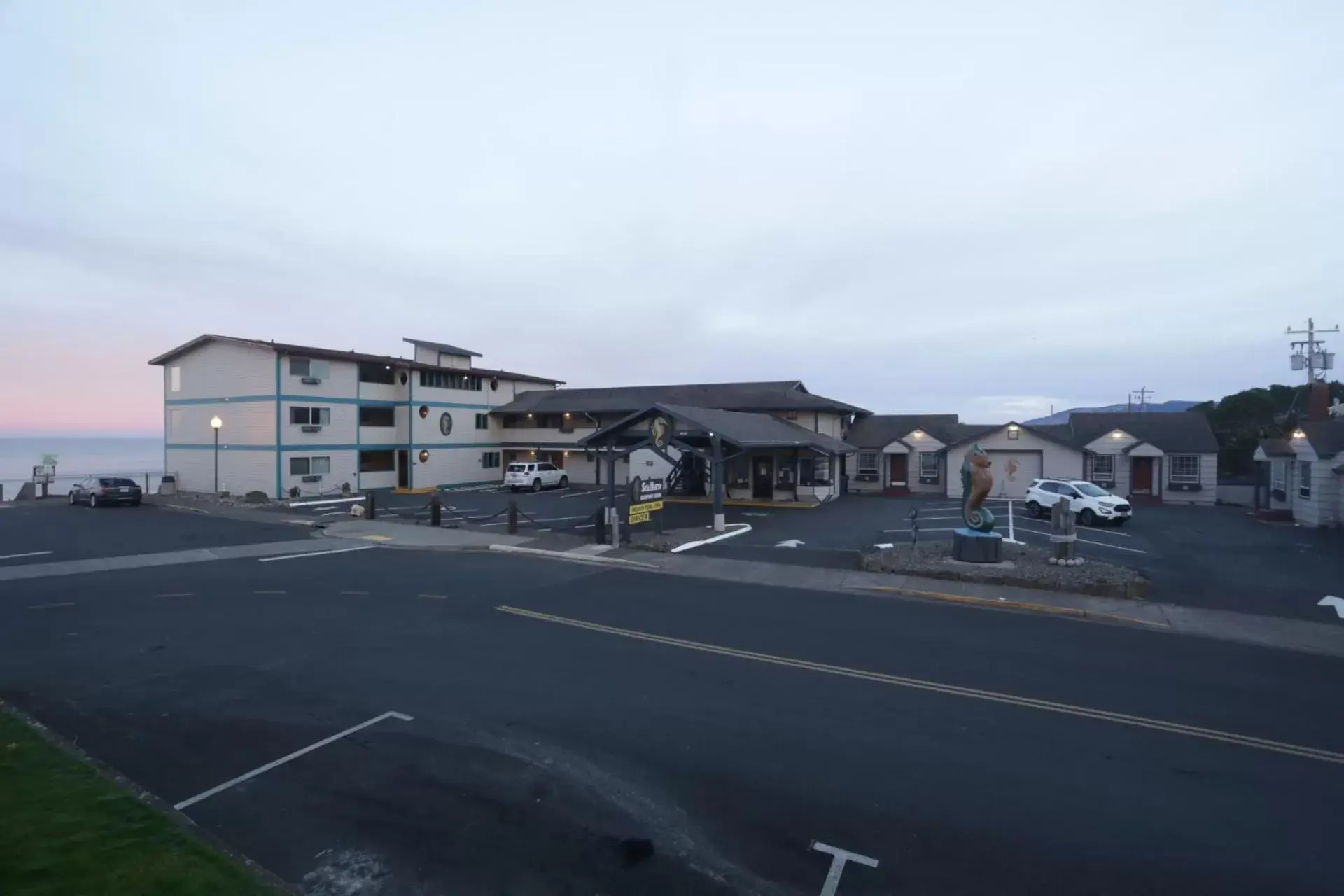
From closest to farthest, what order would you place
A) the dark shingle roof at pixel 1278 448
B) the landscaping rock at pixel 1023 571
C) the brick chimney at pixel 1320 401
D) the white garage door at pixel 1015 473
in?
the landscaping rock at pixel 1023 571 < the dark shingle roof at pixel 1278 448 < the brick chimney at pixel 1320 401 < the white garage door at pixel 1015 473

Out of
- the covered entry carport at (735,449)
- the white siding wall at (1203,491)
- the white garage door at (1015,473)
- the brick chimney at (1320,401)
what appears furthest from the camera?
the white garage door at (1015,473)

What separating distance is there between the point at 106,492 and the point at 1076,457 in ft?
160

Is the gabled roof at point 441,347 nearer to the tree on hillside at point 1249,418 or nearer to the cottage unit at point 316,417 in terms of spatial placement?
the cottage unit at point 316,417

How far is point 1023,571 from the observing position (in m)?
18.2

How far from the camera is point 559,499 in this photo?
39.1 m

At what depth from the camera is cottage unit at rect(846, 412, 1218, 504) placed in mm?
39000

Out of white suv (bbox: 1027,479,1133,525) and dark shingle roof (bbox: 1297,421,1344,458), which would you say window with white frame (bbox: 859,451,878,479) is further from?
dark shingle roof (bbox: 1297,421,1344,458)

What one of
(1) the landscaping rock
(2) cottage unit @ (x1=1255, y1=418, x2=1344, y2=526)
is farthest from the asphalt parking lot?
(2) cottage unit @ (x1=1255, y1=418, x2=1344, y2=526)

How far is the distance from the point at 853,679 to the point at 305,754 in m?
7.05

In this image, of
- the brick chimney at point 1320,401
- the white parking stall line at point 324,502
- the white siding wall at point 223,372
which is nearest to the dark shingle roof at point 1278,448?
the brick chimney at point 1320,401

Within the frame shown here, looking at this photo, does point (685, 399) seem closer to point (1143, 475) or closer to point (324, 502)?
point (324, 502)

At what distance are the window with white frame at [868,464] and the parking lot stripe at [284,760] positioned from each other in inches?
1529

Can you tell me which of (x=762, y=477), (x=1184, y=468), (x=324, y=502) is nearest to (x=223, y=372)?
(x=324, y=502)

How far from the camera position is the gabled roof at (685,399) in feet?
143
